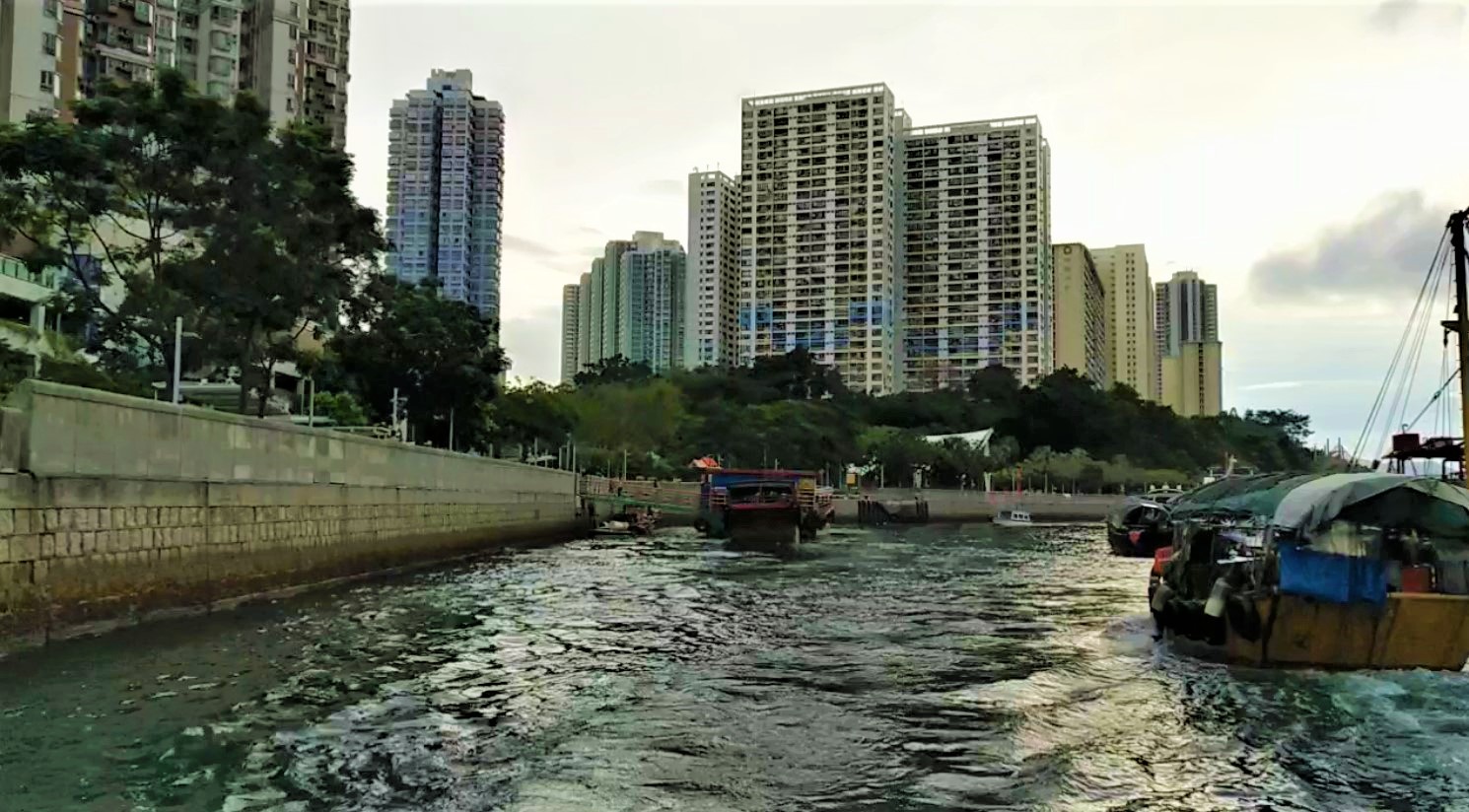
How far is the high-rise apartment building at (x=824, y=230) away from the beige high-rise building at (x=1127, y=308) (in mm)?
43062

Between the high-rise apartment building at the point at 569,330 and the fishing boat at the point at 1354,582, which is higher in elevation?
the high-rise apartment building at the point at 569,330

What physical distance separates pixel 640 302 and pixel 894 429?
37081mm

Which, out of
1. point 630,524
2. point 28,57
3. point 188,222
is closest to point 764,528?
point 630,524

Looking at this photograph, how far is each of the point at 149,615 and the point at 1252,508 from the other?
15171 millimetres

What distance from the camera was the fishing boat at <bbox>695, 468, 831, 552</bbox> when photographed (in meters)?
39.3

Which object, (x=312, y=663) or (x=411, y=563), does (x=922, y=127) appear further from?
(x=312, y=663)

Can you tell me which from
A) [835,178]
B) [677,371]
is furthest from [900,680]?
[835,178]

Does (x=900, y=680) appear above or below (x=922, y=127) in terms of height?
below

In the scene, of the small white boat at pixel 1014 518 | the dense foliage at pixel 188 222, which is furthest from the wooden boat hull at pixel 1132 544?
the small white boat at pixel 1014 518

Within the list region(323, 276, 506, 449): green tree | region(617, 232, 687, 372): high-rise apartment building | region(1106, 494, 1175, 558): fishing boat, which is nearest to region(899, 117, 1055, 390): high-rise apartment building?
region(617, 232, 687, 372): high-rise apartment building

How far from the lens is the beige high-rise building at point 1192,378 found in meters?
158

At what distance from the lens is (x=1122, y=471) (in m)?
97.4

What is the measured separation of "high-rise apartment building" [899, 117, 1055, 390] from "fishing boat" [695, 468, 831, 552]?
68.0m

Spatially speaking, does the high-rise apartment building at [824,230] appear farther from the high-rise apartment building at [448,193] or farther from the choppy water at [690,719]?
the choppy water at [690,719]
